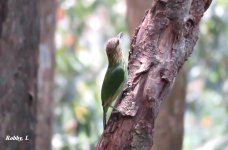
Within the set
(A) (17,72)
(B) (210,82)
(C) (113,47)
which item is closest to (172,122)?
(A) (17,72)

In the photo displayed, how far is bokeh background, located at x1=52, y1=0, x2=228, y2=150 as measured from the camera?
4.30 metres

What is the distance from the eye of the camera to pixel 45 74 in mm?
3398

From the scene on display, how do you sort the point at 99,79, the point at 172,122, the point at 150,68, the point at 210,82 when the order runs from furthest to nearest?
the point at 99,79 → the point at 210,82 → the point at 172,122 → the point at 150,68

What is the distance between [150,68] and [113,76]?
4.4 inches

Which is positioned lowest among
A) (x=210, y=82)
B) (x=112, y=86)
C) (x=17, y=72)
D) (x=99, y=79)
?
(x=112, y=86)

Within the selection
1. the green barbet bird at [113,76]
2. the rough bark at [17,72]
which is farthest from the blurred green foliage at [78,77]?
the green barbet bird at [113,76]

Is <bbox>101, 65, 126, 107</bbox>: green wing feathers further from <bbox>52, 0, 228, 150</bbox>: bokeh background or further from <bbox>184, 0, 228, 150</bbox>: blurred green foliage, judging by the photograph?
<bbox>184, 0, 228, 150</bbox>: blurred green foliage

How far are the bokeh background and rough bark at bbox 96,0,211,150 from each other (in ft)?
7.22

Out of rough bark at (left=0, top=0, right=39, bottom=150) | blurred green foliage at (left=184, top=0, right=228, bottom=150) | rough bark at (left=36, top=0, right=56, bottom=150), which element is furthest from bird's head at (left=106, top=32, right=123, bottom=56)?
blurred green foliage at (left=184, top=0, right=228, bottom=150)

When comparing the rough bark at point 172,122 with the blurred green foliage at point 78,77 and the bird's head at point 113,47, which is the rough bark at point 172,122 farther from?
the blurred green foliage at point 78,77

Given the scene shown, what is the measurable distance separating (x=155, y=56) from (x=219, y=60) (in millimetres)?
3312

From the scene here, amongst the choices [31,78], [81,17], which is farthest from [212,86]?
[31,78]

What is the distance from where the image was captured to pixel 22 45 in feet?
7.02

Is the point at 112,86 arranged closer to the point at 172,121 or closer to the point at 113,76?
the point at 113,76
